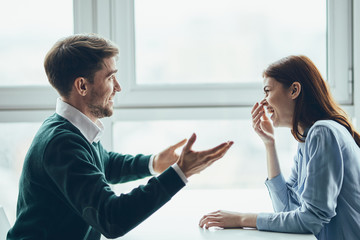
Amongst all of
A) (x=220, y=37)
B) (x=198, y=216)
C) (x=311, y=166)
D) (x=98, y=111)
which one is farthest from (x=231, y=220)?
(x=220, y=37)

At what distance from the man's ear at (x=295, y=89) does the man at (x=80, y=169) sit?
1.15ft

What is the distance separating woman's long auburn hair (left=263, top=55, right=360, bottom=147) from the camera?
1.35 m

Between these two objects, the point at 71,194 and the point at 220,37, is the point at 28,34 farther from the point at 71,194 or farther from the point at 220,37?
the point at 71,194

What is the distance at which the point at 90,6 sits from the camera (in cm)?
194

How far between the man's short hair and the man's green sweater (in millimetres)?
127

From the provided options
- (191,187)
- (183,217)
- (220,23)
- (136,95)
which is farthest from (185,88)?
(183,217)

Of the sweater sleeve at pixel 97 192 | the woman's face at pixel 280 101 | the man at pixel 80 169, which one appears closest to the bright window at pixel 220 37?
the woman's face at pixel 280 101

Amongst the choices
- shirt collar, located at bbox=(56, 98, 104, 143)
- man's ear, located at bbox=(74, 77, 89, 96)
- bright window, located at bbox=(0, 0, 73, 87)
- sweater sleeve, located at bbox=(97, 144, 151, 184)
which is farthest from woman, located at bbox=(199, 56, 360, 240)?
bright window, located at bbox=(0, 0, 73, 87)

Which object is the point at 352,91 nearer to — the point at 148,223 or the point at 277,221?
the point at 277,221

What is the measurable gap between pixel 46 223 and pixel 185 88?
104 cm

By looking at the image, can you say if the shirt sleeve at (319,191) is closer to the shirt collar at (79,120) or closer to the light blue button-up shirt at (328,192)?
the light blue button-up shirt at (328,192)

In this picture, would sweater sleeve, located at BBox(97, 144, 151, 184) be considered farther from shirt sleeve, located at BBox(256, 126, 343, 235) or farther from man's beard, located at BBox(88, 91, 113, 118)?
shirt sleeve, located at BBox(256, 126, 343, 235)

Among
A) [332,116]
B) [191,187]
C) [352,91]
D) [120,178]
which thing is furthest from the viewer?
[191,187]

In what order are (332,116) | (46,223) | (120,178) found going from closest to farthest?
(46,223) < (332,116) < (120,178)
